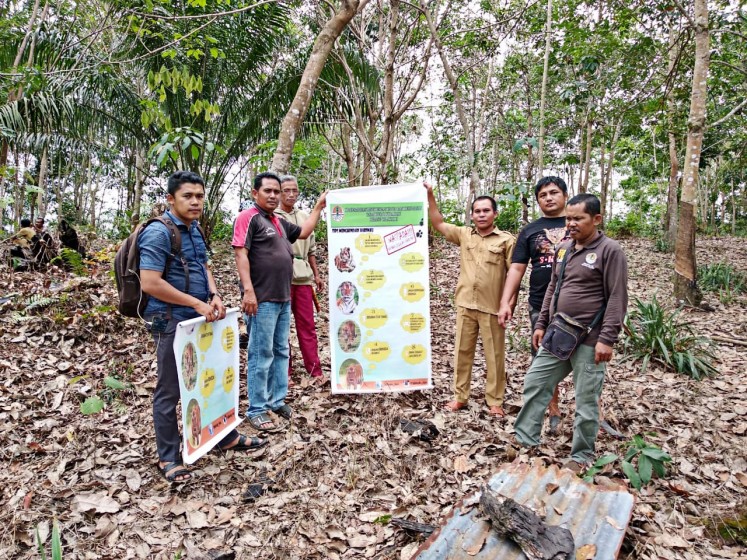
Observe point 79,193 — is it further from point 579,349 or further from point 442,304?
point 579,349

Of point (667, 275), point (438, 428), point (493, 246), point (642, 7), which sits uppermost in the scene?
point (642, 7)

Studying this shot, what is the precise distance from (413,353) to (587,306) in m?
1.74

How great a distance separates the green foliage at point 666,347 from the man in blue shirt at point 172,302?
4728mm

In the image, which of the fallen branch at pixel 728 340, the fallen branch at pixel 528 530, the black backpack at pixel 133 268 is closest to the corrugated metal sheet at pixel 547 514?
the fallen branch at pixel 528 530

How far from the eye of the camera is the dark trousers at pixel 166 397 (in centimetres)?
304

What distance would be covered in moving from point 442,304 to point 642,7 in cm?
643

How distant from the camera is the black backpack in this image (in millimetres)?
2953

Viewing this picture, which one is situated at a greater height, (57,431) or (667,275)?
(667,275)

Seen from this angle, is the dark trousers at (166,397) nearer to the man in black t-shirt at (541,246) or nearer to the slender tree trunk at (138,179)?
the man in black t-shirt at (541,246)

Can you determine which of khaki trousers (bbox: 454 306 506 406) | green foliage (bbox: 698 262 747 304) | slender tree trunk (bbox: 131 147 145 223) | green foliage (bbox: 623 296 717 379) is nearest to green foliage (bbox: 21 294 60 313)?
slender tree trunk (bbox: 131 147 145 223)

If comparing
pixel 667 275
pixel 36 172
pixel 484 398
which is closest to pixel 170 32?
pixel 484 398

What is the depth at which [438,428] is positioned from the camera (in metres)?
3.90

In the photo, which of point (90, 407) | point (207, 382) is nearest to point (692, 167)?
point (207, 382)

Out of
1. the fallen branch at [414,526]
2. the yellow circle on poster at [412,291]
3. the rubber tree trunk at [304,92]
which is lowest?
the fallen branch at [414,526]
